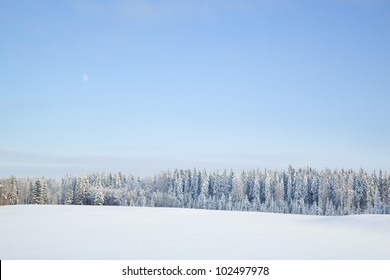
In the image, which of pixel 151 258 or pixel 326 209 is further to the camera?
pixel 326 209

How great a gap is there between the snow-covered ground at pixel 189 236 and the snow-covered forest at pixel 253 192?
61606 millimetres

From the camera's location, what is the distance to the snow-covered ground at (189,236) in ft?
31.1

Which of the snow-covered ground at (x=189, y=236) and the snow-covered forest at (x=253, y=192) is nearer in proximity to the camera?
the snow-covered ground at (x=189, y=236)

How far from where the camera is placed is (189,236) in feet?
39.4

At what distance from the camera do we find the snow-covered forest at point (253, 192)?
8681cm

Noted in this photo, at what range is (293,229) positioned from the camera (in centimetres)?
1402

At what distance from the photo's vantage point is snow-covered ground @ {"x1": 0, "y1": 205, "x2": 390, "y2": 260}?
948 centimetres

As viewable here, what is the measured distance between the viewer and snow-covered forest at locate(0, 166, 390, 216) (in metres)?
86.8

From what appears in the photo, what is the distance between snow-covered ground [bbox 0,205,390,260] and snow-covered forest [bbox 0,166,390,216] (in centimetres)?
6161

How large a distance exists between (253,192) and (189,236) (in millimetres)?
90485

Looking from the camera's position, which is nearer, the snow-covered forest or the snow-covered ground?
the snow-covered ground
